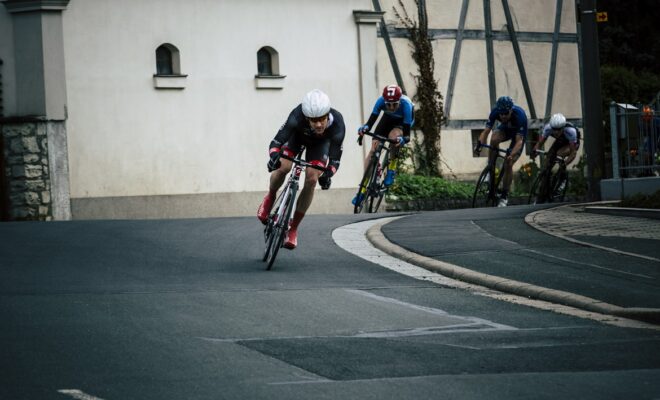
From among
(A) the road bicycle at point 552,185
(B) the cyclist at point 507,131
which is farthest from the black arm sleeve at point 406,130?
(A) the road bicycle at point 552,185

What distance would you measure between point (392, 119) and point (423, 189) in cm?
896

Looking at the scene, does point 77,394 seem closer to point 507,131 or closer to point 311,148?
point 311,148

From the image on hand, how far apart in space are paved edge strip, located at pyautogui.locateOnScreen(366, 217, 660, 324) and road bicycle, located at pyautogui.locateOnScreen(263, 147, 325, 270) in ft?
4.90

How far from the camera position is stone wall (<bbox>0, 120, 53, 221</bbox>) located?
22.7m

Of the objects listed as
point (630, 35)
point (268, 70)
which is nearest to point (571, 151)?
point (268, 70)

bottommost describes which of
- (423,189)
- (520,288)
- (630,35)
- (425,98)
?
(520,288)

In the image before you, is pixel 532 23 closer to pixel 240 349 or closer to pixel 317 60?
pixel 317 60

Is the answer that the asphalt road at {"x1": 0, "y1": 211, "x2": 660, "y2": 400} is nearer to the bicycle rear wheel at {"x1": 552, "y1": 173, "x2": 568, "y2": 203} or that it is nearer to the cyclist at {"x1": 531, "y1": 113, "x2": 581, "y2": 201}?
the cyclist at {"x1": 531, "y1": 113, "x2": 581, "y2": 201}

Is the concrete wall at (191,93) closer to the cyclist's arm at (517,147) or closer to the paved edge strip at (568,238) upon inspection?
the cyclist's arm at (517,147)

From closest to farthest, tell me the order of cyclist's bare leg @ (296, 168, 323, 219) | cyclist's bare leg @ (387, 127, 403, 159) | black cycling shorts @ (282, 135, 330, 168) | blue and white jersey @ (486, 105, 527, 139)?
cyclist's bare leg @ (296, 168, 323, 219)
black cycling shorts @ (282, 135, 330, 168)
cyclist's bare leg @ (387, 127, 403, 159)
blue and white jersey @ (486, 105, 527, 139)

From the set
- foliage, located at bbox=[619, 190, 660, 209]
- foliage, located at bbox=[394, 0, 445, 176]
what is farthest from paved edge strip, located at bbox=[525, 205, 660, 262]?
foliage, located at bbox=[394, 0, 445, 176]

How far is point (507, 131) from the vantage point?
20609 mm

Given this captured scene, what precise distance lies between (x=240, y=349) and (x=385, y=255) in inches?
228

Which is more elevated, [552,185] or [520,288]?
[552,185]
